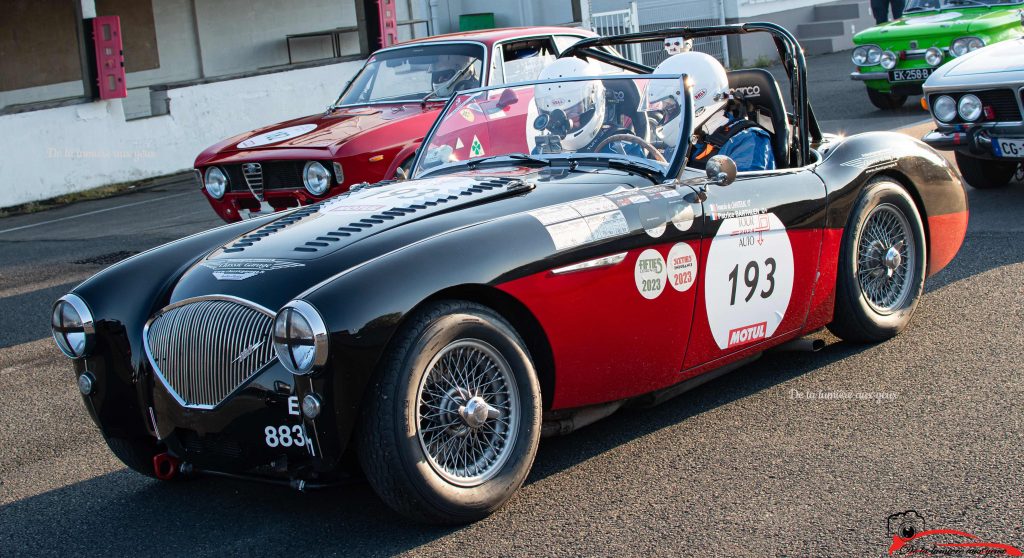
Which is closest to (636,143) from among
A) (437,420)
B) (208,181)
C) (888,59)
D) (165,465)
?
(437,420)

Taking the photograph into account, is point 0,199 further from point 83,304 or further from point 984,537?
point 984,537

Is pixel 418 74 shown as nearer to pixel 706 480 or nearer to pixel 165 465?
pixel 165 465

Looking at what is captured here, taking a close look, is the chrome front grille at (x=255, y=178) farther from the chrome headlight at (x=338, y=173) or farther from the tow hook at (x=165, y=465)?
the tow hook at (x=165, y=465)

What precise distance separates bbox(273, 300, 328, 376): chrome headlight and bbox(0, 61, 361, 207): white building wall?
12497mm

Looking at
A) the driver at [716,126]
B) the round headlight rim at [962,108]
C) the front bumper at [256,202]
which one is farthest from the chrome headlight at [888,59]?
the driver at [716,126]

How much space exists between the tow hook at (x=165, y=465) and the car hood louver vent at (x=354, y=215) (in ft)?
2.48

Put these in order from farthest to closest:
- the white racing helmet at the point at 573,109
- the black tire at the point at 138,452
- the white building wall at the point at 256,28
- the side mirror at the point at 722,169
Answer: the white building wall at the point at 256,28 < the white racing helmet at the point at 573,109 < the side mirror at the point at 722,169 < the black tire at the point at 138,452

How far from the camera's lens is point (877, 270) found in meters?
5.44

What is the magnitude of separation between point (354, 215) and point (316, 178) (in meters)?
4.27

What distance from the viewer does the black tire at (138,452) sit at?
432cm

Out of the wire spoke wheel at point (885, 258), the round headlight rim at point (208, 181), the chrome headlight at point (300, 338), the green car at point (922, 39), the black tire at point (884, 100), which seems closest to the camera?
the chrome headlight at point (300, 338)

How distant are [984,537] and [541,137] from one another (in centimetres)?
257

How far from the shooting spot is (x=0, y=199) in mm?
14586

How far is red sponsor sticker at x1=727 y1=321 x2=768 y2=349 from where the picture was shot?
15.4 ft
